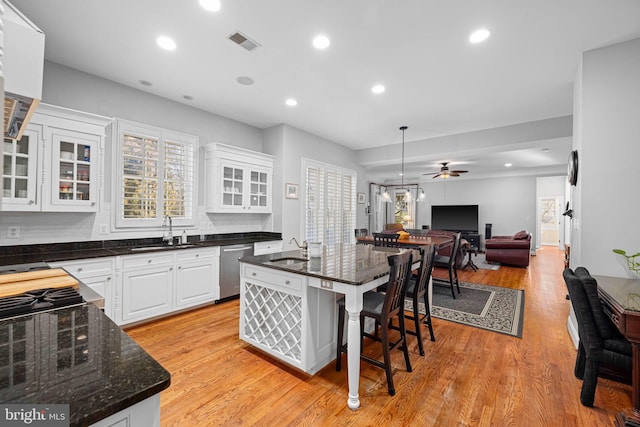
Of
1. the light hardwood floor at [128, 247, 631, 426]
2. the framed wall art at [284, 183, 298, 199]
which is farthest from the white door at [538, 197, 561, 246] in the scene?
the framed wall art at [284, 183, 298, 199]

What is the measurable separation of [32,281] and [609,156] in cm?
454

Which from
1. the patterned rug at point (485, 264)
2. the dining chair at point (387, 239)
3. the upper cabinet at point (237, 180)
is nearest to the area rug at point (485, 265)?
the patterned rug at point (485, 264)

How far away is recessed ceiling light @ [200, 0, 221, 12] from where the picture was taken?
2.13m

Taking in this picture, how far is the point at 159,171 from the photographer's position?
3875 mm

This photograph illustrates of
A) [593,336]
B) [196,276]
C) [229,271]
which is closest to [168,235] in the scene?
[196,276]

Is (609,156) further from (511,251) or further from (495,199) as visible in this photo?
(495,199)

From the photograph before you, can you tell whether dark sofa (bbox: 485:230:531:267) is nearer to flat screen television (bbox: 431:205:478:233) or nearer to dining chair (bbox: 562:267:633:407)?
flat screen television (bbox: 431:205:478:233)

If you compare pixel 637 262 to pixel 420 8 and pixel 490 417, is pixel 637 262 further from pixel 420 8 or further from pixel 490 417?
pixel 420 8

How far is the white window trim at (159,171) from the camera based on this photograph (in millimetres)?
3469

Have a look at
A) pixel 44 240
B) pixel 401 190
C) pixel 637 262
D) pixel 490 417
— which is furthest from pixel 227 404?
pixel 401 190

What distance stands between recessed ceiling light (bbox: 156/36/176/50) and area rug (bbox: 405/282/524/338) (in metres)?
4.04

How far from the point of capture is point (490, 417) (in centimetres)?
189

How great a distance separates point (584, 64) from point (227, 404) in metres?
4.30

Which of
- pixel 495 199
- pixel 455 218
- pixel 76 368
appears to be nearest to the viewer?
pixel 76 368
